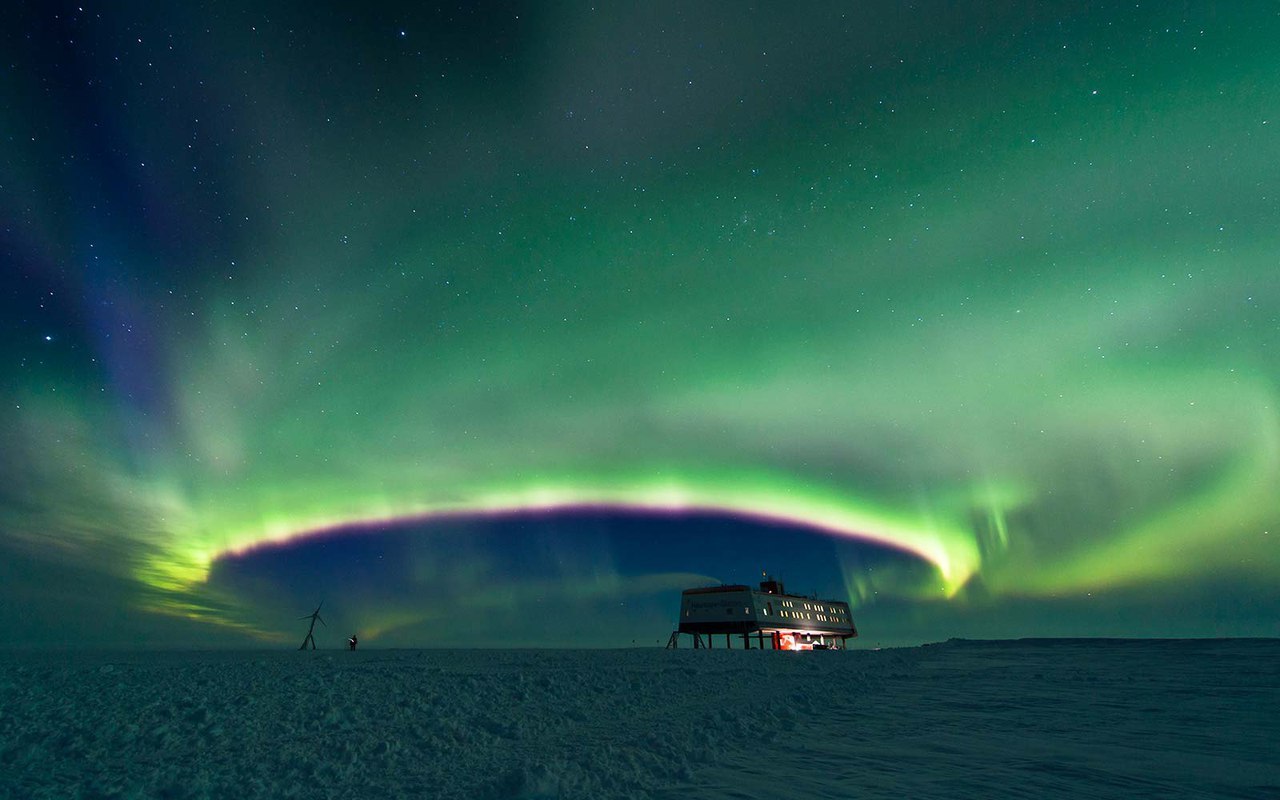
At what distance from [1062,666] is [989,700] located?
52.8 ft

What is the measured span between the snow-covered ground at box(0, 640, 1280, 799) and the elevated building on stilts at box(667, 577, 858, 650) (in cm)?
5898

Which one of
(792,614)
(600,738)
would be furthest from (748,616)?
(600,738)

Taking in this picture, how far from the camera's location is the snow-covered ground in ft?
26.9

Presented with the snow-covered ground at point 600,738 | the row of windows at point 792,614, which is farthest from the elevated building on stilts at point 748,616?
the snow-covered ground at point 600,738

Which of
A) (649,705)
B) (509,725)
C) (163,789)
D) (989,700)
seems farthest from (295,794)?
(989,700)

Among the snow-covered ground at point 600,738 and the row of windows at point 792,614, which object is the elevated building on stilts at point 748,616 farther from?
the snow-covered ground at point 600,738

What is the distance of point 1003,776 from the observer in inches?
341

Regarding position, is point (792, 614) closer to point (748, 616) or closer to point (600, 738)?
point (748, 616)

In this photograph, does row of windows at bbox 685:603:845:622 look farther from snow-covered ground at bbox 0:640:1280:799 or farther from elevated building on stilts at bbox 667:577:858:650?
snow-covered ground at bbox 0:640:1280:799

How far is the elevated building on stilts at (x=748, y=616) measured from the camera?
247 ft

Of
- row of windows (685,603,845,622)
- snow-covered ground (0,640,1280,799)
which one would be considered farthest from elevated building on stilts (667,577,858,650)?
snow-covered ground (0,640,1280,799)

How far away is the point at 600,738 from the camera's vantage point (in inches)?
436

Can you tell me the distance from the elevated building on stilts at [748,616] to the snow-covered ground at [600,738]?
5898 centimetres

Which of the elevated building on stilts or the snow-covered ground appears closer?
the snow-covered ground
